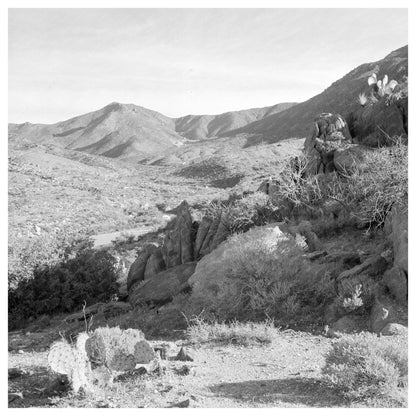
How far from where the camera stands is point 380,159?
1317 cm

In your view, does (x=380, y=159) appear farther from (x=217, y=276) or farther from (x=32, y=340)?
(x=32, y=340)

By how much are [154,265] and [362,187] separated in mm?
6871

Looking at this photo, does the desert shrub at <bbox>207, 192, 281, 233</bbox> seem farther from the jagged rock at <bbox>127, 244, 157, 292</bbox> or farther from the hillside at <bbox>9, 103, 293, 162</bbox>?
the hillside at <bbox>9, 103, 293, 162</bbox>

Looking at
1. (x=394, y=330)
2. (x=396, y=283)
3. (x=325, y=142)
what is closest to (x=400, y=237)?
(x=396, y=283)

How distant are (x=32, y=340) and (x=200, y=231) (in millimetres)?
6122

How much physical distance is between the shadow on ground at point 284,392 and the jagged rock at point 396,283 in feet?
10.6

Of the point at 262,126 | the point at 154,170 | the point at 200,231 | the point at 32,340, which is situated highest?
the point at 262,126

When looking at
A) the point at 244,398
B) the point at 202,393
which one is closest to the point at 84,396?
the point at 202,393

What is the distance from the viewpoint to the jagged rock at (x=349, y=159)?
14500 mm

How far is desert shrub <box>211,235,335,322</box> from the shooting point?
9984 millimetres

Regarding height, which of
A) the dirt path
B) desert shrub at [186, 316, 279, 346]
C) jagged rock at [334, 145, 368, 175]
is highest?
jagged rock at [334, 145, 368, 175]

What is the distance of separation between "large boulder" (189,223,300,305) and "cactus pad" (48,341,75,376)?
172 inches

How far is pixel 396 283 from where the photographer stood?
9.38 m

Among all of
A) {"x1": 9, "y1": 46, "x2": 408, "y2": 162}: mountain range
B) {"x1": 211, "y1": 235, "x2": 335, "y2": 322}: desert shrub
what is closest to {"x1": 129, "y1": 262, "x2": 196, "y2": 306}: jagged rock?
{"x1": 211, "y1": 235, "x2": 335, "y2": 322}: desert shrub
